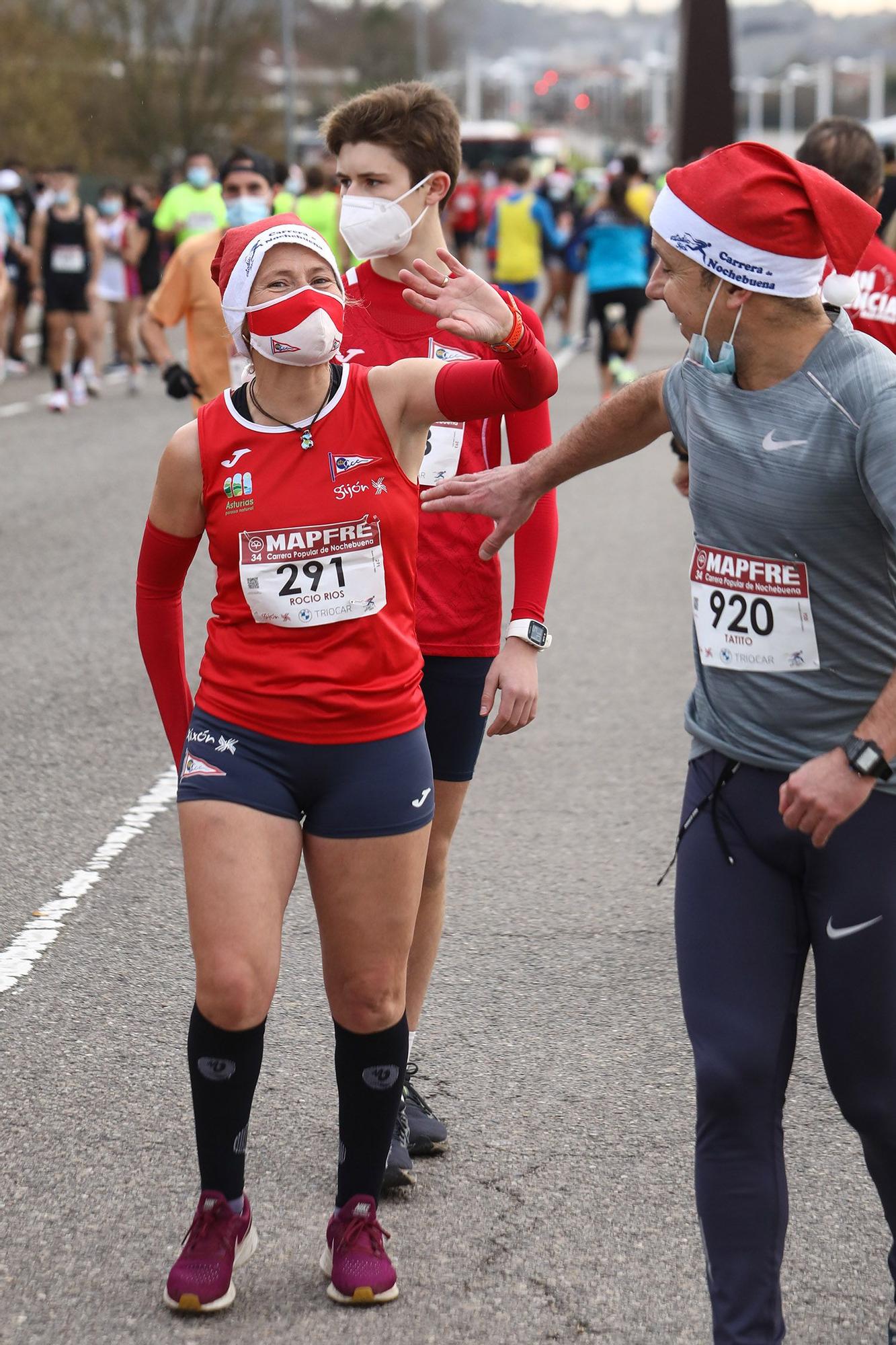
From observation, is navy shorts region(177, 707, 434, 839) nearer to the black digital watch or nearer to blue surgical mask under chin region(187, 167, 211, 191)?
the black digital watch

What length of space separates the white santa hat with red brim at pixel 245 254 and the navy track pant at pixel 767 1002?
121 cm

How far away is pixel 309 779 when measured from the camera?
10.3 feet

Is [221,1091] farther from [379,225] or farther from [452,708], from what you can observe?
[379,225]

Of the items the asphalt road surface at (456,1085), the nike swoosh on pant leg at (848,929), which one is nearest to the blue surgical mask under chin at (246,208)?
the asphalt road surface at (456,1085)

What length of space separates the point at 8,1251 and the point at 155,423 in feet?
47.1

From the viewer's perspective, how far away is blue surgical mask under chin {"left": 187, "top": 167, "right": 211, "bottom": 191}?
16391mm

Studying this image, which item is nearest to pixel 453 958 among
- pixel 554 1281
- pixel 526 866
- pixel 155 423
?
pixel 526 866

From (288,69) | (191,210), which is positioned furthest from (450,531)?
(288,69)

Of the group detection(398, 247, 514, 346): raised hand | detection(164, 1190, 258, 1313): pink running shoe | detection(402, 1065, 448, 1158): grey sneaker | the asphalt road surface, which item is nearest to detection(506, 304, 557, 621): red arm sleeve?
detection(398, 247, 514, 346): raised hand

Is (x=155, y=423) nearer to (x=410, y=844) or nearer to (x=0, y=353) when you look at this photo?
(x=0, y=353)

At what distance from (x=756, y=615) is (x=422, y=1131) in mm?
1528

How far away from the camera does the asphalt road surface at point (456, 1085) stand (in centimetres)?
326

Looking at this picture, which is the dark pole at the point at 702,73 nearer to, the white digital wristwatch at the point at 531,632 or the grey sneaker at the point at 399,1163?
the white digital wristwatch at the point at 531,632

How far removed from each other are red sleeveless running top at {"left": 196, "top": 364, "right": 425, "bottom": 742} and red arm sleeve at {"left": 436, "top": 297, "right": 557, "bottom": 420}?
14 cm
